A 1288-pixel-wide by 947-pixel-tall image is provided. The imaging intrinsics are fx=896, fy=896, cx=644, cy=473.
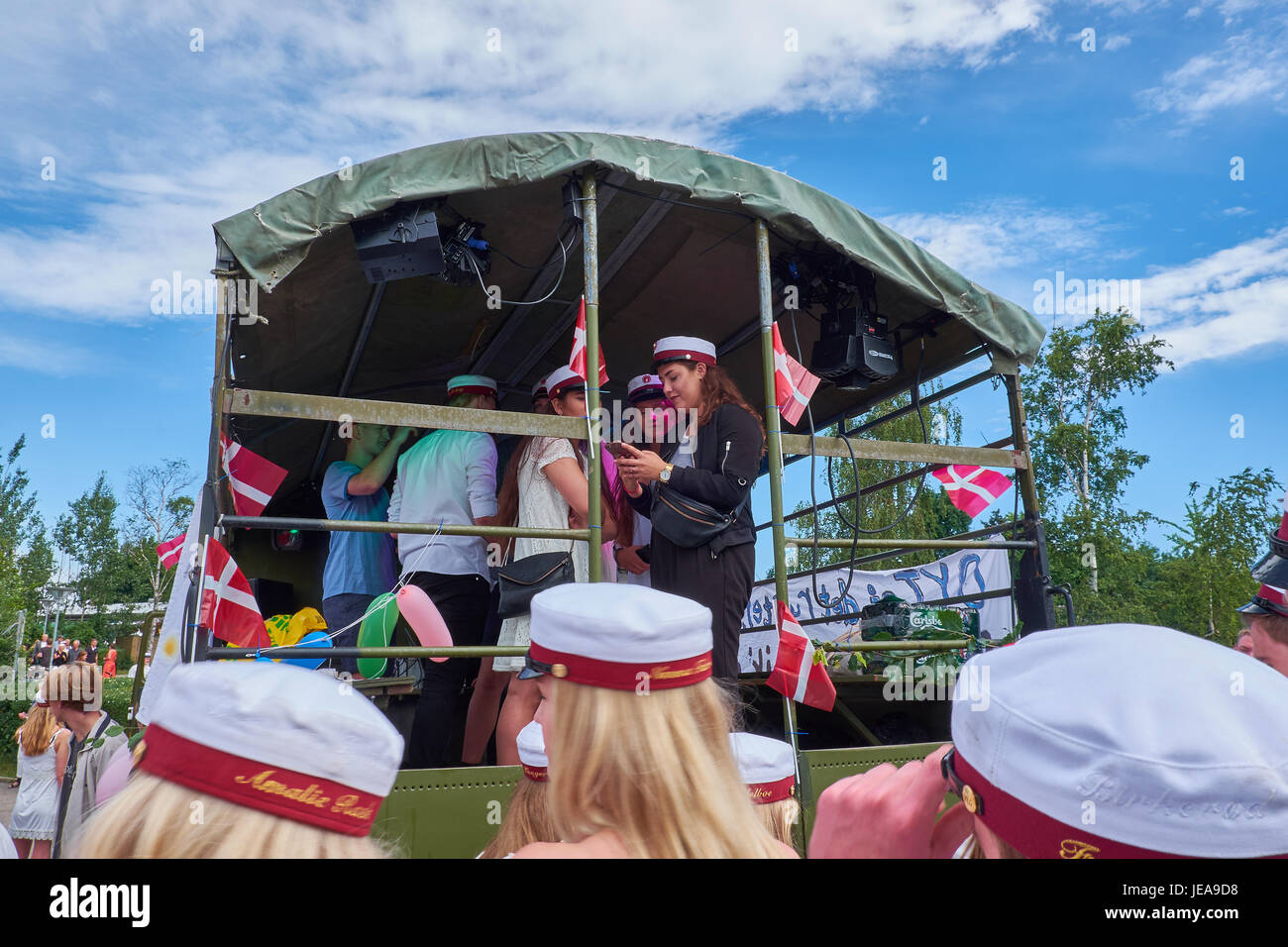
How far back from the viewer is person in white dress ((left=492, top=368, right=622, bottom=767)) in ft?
12.4

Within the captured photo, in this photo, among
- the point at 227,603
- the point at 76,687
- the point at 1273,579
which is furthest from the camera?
the point at 76,687

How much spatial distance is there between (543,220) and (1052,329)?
81.6 feet

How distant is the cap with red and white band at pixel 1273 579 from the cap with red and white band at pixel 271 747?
2.44 metres

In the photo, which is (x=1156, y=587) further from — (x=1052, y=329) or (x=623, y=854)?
(x=623, y=854)

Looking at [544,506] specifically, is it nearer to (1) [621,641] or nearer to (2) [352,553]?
(2) [352,553]

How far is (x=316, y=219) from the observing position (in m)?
3.63

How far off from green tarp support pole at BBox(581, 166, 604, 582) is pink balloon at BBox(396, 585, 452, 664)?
0.69m

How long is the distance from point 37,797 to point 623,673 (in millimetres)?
7577

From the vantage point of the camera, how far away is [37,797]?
700 centimetres

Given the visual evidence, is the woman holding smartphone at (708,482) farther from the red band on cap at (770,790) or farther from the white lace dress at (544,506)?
the red band on cap at (770,790)

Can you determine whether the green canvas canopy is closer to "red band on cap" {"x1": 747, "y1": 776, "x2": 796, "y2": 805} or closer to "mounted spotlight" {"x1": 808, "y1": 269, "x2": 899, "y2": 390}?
"mounted spotlight" {"x1": 808, "y1": 269, "x2": 899, "y2": 390}

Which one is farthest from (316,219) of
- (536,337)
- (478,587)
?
(536,337)

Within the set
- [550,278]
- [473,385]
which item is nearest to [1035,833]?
[473,385]

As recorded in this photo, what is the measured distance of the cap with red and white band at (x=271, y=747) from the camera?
113cm
